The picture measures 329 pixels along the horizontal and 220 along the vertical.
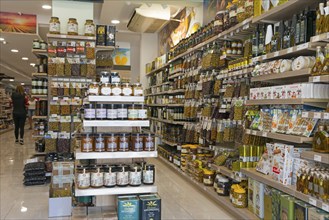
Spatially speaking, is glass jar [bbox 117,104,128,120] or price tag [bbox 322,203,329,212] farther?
glass jar [bbox 117,104,128,120]

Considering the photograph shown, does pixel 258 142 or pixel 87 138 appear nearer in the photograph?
pixel 87 138

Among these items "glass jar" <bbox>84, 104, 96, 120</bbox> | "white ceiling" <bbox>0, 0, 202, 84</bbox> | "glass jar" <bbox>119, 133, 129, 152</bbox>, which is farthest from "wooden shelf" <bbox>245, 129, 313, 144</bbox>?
"white ceiling" <bbox>0, 0, 202, 84</bbox>

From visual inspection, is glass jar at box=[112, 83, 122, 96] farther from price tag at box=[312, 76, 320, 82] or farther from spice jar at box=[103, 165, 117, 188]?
price tag at box=[312, 76, 320, 82]

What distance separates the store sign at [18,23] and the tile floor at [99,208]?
418cm

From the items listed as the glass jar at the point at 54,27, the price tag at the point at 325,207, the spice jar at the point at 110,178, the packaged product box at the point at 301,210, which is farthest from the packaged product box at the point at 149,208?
the glass jar at the point at 54,27

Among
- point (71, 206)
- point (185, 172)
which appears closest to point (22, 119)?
point (185, 172)

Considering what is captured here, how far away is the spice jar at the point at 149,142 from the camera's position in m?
3.11

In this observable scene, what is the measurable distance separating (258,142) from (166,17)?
4801 mm

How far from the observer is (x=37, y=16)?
28.2ft

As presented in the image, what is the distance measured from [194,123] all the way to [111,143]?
288 cm

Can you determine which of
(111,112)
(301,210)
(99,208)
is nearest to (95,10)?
(111,112)

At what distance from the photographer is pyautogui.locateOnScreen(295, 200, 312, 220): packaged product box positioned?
2.52 m

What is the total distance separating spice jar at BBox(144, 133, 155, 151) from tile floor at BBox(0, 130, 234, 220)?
2.55ft

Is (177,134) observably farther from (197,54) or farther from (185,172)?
(197,54)
